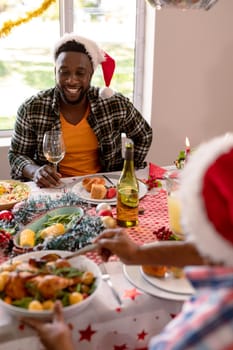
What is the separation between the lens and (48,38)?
2.73 m

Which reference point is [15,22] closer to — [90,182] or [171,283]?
[90,182]

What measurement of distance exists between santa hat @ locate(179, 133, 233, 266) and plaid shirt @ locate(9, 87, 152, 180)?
131cm

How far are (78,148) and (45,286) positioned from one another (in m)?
1.19

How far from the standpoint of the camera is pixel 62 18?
2682mm

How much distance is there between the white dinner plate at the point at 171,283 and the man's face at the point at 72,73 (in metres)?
1.13

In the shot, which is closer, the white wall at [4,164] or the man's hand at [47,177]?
the man's hand at [47,177]

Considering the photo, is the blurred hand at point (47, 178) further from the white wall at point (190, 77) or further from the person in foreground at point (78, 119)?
the white wall at point (190, 77)

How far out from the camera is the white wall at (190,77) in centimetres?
274

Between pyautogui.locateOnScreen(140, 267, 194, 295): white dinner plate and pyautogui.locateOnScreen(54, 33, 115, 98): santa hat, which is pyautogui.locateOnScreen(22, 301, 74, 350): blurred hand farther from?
pyautogui.locateOnScreen(54, 33, 115, 98): santa hat

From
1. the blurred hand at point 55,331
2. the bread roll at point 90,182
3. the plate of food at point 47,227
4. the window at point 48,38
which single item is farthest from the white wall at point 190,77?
the blurred hand at point 55,331

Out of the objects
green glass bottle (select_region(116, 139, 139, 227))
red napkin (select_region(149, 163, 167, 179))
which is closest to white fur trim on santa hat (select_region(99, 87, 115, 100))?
red napkin (select_region(149, 163, 167, 179))

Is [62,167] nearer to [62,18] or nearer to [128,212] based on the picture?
[128,212]

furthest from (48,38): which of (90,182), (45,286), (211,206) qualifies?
(211,206)

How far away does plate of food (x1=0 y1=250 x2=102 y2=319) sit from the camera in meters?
0.89
